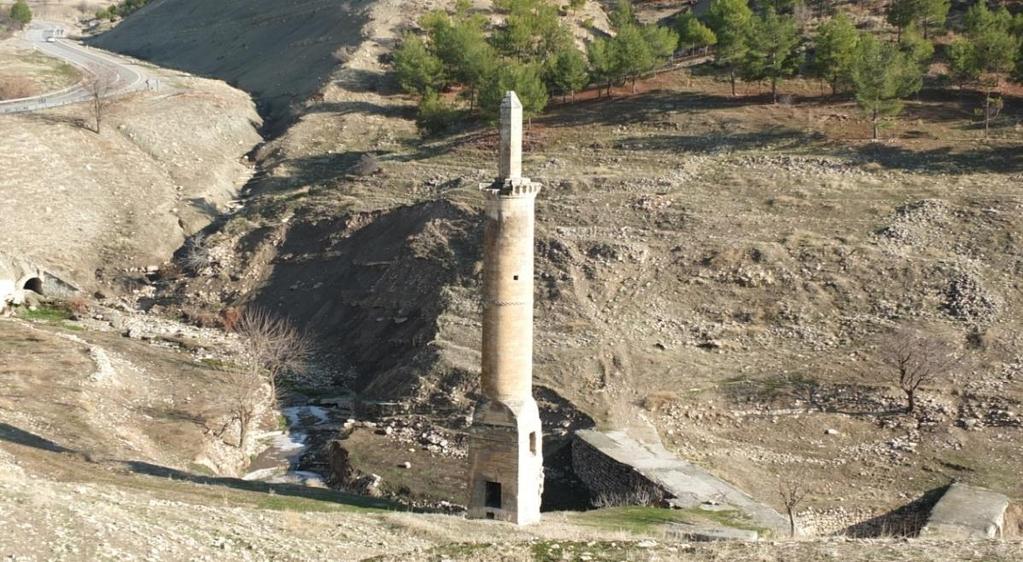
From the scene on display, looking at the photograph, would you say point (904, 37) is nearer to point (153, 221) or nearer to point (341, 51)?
point (341, 51)

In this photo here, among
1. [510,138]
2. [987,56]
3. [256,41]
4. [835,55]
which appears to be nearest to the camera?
[510,138]

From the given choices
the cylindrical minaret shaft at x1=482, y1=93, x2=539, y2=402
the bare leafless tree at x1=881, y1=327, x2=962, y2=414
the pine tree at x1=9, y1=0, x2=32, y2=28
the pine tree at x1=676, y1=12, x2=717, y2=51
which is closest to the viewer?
the cylindrical minaret shaft at x1=482, y1=93, x2=539, y2=402

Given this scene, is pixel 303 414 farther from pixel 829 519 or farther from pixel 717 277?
pixel 829 519

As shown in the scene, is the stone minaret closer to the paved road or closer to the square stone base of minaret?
the square stone base of minaret

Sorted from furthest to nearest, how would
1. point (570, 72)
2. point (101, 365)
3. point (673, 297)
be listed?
point (570, 72), point (673, 297), point (101, 365)

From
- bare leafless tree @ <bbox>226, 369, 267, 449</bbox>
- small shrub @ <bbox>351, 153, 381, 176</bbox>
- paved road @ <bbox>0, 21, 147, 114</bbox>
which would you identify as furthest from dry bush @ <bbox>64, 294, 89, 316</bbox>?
paved road @ <bbox>0, 21, 147, 114</bbox>

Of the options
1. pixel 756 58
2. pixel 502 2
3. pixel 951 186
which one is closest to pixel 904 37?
pixel 756 58

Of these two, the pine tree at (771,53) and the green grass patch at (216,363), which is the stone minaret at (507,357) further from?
the pine tree at (771,53)

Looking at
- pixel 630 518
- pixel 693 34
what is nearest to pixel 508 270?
pixel 630 518
